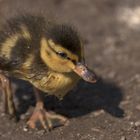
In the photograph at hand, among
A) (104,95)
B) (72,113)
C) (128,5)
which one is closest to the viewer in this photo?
(72,113)

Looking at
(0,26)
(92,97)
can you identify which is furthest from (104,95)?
(0,26)

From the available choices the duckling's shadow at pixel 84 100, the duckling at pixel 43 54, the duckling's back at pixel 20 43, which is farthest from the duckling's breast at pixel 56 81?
the duckling's shadow at pixel 84 100

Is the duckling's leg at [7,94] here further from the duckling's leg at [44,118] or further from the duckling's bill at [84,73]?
the duckling's bill at [84,73]

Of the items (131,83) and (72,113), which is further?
(131,83)

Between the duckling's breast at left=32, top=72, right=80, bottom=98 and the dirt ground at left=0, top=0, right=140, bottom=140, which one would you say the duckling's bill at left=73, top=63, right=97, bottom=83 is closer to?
the duckling's breast at left=32, top=72, right=80, bottom=98

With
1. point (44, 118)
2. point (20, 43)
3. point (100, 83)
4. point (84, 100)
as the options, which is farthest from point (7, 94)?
point (100, 83)

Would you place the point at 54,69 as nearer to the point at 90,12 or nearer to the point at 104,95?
the point at 104,95
